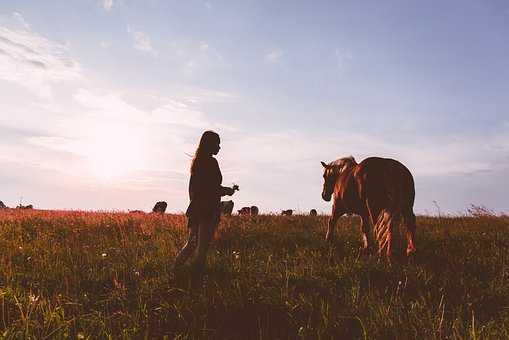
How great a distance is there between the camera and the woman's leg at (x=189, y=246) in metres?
7.22

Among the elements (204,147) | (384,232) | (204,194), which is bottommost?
(384,232)

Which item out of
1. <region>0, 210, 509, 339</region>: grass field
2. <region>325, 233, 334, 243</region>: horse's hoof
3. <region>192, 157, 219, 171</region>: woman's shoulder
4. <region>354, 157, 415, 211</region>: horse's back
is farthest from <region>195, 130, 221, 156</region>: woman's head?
<region>325, 233, 334, 243</region>: horse's hoof

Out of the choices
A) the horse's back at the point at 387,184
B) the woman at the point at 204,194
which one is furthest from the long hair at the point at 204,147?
the horse's back at the point at 387,184

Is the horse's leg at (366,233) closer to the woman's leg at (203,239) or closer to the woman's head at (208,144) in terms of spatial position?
the woman's leg at (203,239)

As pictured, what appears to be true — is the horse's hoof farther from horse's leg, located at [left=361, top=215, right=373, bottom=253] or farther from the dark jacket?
the dark jacket

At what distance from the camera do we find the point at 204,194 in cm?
719

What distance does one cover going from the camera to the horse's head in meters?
10.7

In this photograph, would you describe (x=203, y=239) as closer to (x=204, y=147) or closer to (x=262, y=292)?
(x=204, y=147)

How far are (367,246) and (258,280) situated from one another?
354 centimetres

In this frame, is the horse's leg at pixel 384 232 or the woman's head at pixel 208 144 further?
the horse's leg at pixel 384 232

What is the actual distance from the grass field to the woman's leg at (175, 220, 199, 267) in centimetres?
33

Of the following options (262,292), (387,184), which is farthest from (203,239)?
(387,184)

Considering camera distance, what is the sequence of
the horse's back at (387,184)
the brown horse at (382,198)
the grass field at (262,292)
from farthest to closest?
1. the horse's back at (387,184)
2. the brown horse at (382,198)
3. the grass field at (262,292)

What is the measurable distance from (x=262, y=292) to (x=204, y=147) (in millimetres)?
2907
